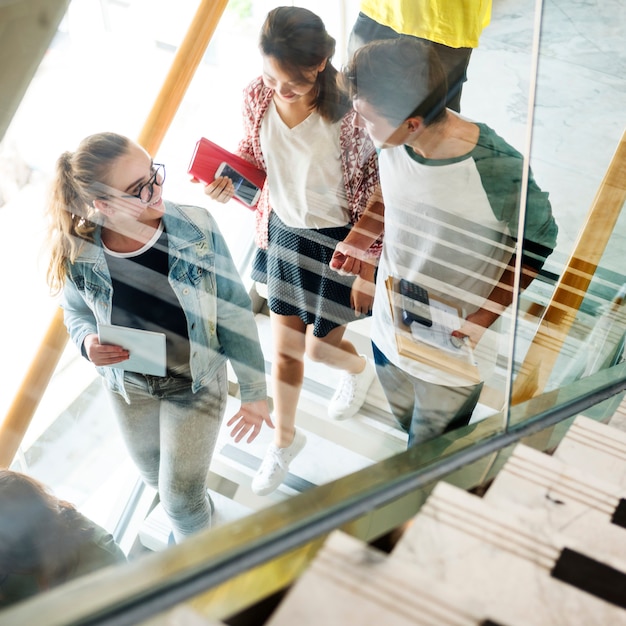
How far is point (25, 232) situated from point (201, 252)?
48cm

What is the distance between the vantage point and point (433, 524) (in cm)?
73

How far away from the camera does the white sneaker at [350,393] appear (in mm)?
1477

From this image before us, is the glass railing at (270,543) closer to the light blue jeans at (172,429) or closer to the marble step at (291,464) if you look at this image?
the marble step at (291,464)

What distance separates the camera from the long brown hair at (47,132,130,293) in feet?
4.12

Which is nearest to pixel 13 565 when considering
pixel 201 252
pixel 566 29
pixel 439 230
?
pixel 201 252

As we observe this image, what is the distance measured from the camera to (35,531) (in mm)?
1246

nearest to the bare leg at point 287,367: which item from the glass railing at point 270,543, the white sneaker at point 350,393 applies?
the white sneaker at point 350,393

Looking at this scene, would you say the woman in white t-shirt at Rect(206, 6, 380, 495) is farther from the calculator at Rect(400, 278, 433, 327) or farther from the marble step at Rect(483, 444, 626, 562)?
the marble step at Rect(483, 444, 626, 562)

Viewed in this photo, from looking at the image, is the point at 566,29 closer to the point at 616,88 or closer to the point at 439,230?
the point at 616,88

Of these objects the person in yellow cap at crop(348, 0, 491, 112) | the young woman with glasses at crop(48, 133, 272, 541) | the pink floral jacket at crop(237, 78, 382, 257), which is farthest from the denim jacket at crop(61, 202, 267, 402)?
the person in yellow cap at crop(348, 0, 491, 112)

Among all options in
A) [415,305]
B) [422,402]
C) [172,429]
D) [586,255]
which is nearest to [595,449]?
[422,402]

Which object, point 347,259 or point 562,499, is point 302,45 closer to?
point 347,259

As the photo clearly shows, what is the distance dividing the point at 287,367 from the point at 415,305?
466 mm

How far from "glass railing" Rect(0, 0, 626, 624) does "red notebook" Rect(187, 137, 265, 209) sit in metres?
0.04
